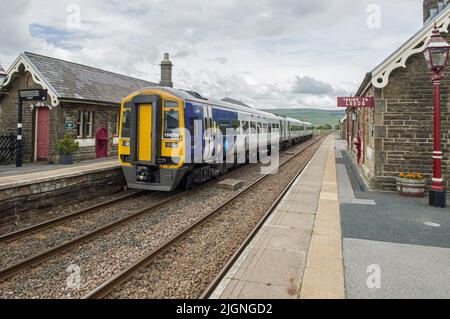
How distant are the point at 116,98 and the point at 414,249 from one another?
1544cm

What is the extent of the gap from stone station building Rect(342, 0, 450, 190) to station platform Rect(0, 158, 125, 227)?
8.48 meters

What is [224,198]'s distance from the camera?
8.77m

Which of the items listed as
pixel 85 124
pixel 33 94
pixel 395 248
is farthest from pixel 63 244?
pixel 85 124

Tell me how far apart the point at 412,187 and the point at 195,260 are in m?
6.96

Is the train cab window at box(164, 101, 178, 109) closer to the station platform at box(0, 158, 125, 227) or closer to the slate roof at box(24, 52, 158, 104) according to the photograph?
the station platform at box(0, 158, 125, 227)

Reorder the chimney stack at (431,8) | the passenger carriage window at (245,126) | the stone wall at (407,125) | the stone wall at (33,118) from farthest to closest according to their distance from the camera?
1. the passenger carriage window at (245,126)
2. the stone wall at (33,118)
3. the chimney stack at (431,8)
4. the stone wall at (407,125)

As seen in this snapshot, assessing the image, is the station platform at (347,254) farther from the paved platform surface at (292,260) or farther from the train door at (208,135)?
the train door at (208,135)

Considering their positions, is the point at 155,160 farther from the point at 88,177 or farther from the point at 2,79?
the point at 2,79

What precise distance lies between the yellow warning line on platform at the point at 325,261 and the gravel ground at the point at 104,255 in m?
1.49

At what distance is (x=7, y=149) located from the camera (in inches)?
521

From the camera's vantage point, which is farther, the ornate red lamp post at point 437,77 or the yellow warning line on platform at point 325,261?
the ornate red lamp post at point 437,77

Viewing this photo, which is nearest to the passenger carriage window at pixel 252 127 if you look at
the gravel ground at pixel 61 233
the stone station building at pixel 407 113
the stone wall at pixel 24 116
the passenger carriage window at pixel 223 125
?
the passenger carriage window at pixel 223 125

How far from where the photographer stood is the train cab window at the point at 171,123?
8242 millimetres

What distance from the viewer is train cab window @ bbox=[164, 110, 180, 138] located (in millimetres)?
8242
